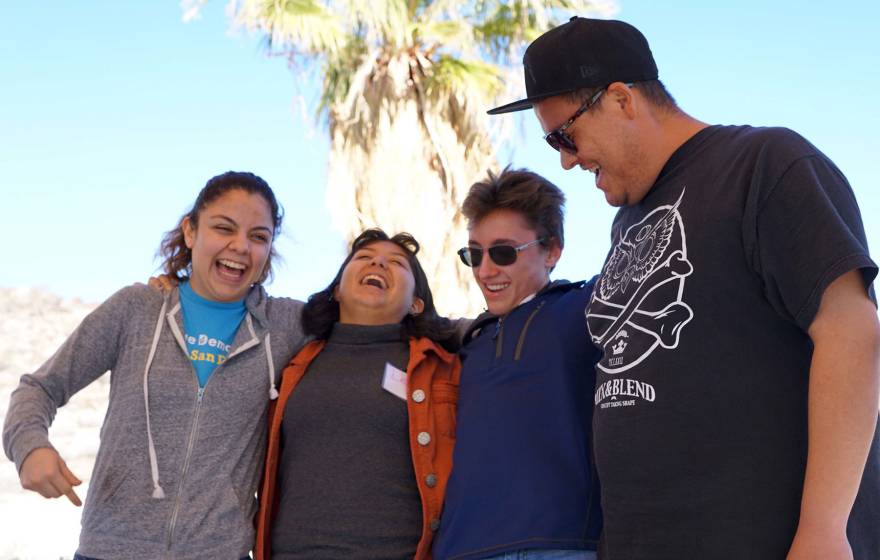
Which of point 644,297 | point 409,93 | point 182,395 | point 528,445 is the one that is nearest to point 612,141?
point 644,297

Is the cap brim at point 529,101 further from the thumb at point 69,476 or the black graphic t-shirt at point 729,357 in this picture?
the thumb at point 69,476

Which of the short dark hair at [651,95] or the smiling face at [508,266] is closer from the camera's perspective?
the short dark hair at [651,95]

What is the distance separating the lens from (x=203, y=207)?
123 inches

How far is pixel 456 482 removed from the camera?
264cm

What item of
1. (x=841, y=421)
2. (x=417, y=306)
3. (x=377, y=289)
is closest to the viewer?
(x=841, y=421)

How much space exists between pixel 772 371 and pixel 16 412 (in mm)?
2069

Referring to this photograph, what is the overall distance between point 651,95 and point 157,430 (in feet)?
5.59

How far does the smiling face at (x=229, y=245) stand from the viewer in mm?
3018

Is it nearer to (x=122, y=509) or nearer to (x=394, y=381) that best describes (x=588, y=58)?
(x=394, y=381)

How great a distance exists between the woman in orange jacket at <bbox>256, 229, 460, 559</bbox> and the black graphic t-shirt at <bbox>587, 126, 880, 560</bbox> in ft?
3.08

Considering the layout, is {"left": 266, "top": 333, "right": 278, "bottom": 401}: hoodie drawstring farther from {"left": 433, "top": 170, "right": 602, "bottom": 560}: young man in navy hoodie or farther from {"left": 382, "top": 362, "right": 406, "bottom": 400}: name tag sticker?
{"left": 433, "top": 170, "right": 602, "bottom": 560}: young man in navy hoodie

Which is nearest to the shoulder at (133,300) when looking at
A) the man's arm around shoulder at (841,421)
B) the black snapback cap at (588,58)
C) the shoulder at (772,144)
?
the black snapback cap at (588,58)

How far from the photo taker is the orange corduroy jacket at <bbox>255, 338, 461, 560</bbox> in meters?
2.74

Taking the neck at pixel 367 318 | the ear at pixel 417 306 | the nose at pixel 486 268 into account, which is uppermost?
the nose at pixel 486 268
